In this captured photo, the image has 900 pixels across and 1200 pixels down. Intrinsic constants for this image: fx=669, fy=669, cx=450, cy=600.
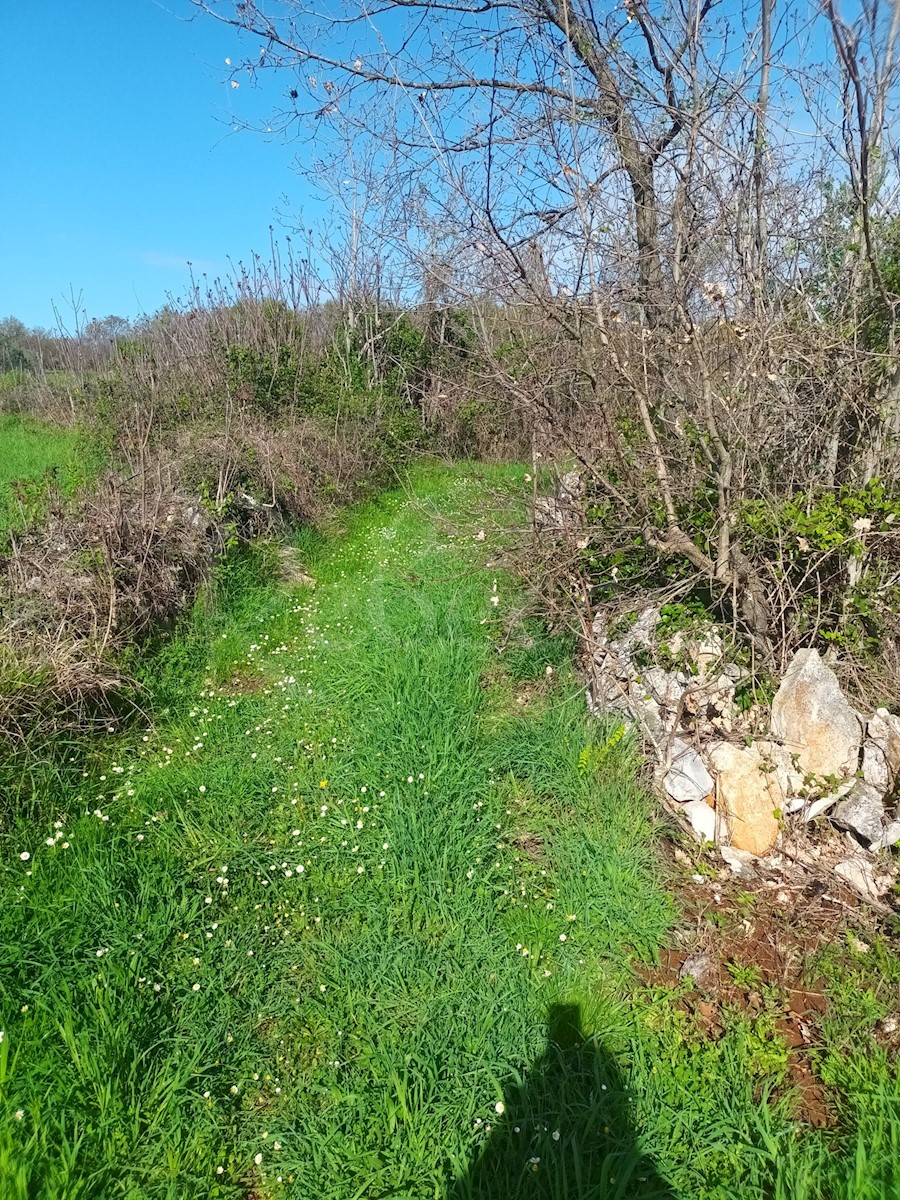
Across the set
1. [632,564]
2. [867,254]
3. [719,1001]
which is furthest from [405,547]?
[719,1001]

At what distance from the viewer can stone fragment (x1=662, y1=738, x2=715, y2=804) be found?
10.6 ft

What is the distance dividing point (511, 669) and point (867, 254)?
2.95 meters

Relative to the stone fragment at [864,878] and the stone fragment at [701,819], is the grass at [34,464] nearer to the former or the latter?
the stone fragment at [701,819]

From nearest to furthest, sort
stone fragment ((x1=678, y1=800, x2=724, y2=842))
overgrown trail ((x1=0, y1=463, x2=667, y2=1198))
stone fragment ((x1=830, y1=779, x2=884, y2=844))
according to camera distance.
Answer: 1. overgrown trail ((x1=0, y1=463, x2=667, y2=1198))
2. stone fragment ((x1=830, y1=779, x2=884, y2=844))
3. stone fragment ((x1=678, y1=800, x2=724, y2=842))

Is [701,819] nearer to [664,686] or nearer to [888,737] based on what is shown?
[664,686]

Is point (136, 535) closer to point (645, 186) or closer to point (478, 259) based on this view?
point (478, 259)

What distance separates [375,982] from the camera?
8.11ft

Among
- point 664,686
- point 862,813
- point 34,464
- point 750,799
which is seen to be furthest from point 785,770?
point 34,464

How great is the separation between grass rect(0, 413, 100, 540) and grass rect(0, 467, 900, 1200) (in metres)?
2.89

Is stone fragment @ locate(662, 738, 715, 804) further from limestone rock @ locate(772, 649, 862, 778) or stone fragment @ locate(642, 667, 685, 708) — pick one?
limestone rock @ locate(772, 649, 862, 778)

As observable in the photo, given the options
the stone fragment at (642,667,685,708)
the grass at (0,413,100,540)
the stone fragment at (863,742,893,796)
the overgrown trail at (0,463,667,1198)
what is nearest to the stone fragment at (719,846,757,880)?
the overgrown trail at (0,463,667,1198)

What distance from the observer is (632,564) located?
4.11 meters

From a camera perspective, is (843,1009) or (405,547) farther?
(405,547)

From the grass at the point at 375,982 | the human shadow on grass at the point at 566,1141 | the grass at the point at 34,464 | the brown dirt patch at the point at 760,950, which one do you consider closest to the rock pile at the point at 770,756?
the brown dirt patch at the point at 760,950
